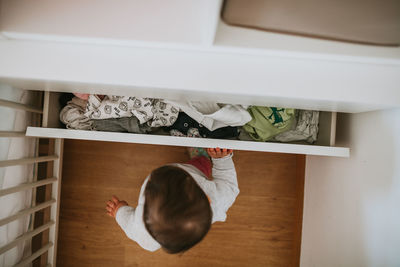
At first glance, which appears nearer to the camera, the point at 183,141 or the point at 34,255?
the point at 183,141

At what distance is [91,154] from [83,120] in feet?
1.39

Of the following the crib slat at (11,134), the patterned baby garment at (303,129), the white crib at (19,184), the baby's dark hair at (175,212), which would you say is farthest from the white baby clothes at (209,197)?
the crib slat at (11,134)

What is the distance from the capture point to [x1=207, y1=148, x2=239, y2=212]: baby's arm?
952mm

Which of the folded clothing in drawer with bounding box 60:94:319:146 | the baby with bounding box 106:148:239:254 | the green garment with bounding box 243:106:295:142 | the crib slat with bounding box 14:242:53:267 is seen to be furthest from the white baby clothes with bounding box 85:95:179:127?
the crib slat with bounding box 14:242:53:267

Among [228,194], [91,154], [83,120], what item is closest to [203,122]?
[228,194]

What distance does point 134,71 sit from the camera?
504mm

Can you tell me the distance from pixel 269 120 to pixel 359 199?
0.43 m

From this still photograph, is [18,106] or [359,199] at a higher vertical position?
[18,106]

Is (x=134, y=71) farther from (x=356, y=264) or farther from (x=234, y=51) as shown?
(x=356, y=264)

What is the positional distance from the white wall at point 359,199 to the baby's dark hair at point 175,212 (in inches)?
21.3

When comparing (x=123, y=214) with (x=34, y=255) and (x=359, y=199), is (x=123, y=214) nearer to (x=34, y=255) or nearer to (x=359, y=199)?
(x=34, y=255)

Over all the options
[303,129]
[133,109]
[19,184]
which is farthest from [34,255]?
[303,129]

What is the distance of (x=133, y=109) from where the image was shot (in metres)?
0.85

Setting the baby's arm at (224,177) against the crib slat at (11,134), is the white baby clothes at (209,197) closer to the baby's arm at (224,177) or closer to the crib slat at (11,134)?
the baby's arm at (224,177)
